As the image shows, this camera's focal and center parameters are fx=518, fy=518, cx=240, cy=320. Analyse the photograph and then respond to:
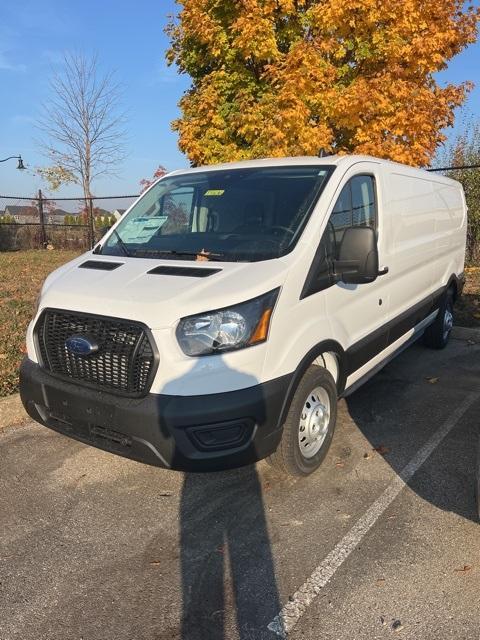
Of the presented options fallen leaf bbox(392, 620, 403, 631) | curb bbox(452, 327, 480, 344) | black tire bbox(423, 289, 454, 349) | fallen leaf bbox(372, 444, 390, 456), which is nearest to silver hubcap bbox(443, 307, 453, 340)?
black tire bbox(423, 289, 454, 349)

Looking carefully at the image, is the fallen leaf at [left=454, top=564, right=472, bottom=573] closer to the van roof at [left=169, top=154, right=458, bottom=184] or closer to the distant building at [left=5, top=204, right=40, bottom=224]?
the van roof at [left=169, top=154, right=458, bottom=184]

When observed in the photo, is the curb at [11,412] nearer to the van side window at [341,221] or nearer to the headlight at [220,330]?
the headlight at [220,330]

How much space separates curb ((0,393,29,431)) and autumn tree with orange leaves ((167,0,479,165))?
19.3ft

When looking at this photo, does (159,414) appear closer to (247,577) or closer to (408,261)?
(247,577)

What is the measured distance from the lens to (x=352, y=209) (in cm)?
372

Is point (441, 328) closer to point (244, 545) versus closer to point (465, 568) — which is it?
point (465, 568)

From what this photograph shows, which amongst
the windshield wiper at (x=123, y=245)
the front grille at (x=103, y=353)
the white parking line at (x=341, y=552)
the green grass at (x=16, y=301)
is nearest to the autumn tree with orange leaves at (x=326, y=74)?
the green grass at (x=16, y=301)

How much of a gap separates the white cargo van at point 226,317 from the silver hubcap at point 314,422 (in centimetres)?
1

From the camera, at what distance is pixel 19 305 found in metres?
8.05

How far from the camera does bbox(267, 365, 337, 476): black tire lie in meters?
3.11

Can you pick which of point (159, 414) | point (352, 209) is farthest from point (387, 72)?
point (159, 414)

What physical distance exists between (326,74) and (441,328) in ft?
15.2

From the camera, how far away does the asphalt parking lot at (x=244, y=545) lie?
229cm

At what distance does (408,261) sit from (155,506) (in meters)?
3.04
